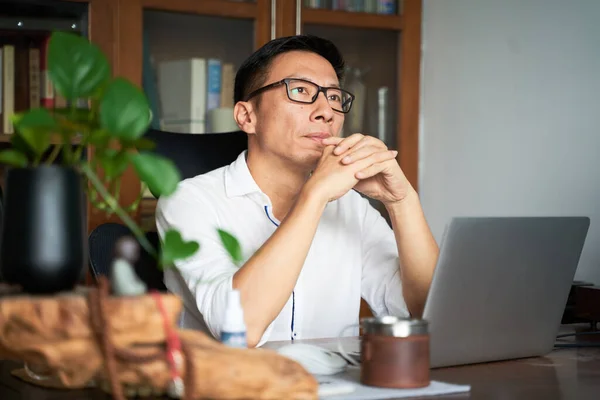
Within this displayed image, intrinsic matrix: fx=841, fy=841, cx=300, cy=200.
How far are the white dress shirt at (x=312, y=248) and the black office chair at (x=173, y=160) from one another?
0.05 metres

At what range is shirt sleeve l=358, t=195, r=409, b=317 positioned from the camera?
1.97 m

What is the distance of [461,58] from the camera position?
334 centimetres

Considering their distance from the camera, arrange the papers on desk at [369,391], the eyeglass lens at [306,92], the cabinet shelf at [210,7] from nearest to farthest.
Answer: the papers on desk at [369,391] → the eyeglass lens at [306,92] → the cabinet shelf at [210,7]

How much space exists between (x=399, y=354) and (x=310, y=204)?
60cm

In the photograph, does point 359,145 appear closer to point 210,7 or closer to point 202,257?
point 202,257

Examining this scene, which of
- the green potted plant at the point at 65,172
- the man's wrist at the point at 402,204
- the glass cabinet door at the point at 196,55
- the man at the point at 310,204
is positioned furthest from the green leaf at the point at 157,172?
the glass cabinet door at the point at 196,55

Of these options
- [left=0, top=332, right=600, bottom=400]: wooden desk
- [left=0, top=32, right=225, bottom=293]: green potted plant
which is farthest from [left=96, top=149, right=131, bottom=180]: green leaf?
[left=0, top=332, right=600, bottom=400]: wooden desk

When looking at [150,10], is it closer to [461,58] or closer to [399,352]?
[461,58]

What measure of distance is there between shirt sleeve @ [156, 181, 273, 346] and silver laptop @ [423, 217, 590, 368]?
38 cm

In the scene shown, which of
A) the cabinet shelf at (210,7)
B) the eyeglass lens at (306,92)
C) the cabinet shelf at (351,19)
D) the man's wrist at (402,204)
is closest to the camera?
the man's wrist at (402,204)

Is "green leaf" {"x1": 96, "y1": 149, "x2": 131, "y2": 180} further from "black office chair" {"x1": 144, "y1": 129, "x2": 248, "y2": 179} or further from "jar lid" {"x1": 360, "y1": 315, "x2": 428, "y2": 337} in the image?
"black office chair" {"x1": 144, "y1": 129, "x2": 248, "y2": 179}

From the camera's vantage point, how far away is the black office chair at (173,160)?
5.76 feet

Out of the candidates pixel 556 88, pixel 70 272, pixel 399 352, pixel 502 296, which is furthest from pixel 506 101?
pixel 70 272

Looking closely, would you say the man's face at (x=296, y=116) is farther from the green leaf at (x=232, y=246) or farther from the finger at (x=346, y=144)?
the green leaf at (x=232, y=246)
